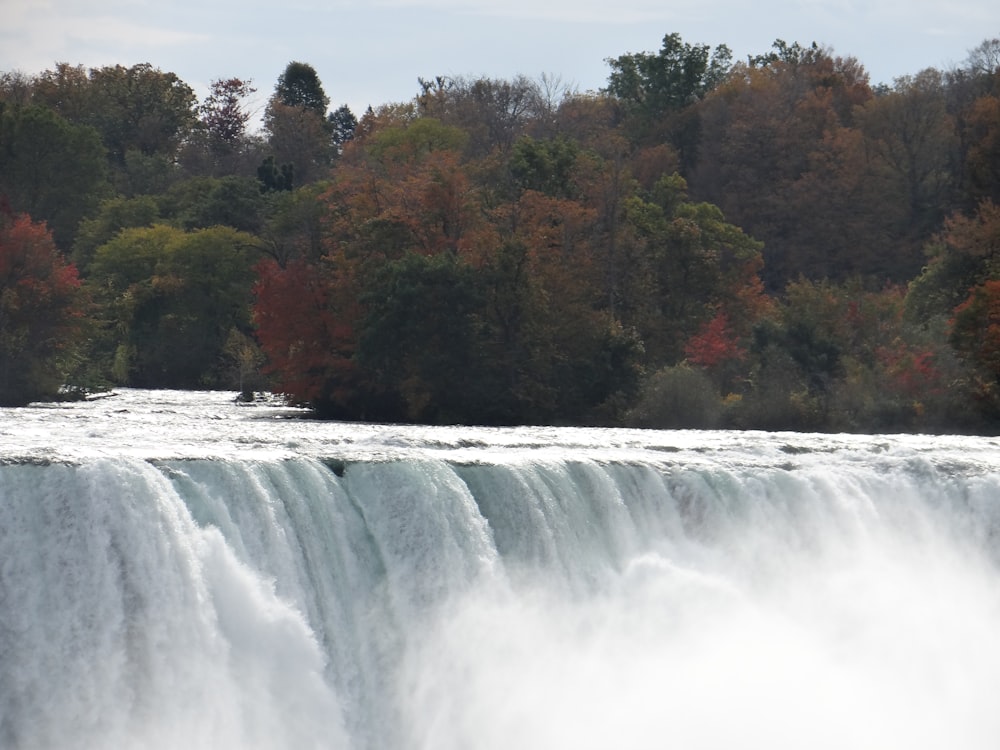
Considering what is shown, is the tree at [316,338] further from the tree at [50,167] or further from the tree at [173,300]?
the tree at [50,167]

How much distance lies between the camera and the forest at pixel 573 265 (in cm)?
3800

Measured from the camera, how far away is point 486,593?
2059cm

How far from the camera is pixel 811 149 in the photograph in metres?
65.8

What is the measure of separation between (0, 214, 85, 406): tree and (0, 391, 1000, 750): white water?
13413 mm

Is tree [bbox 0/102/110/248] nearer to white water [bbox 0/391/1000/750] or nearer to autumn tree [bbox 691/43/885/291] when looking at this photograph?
autumn tree [bbox 691/43/885/291]

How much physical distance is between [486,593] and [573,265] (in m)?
23.4

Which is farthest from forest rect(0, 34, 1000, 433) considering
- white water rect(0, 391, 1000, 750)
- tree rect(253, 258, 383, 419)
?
white water rect(0, 391, 1000, 750)

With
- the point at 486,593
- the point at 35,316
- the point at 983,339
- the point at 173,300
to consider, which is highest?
the point at 173,300

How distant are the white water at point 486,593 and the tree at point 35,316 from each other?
1341 centimetres

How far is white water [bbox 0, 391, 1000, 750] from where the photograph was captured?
17.1 m

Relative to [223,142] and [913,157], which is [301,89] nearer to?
[223,142]

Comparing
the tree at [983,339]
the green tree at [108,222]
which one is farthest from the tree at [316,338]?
the green tree at [108,222]

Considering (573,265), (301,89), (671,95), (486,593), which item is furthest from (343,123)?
(486,593)

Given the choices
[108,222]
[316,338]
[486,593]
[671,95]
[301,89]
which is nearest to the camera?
[486,593]
